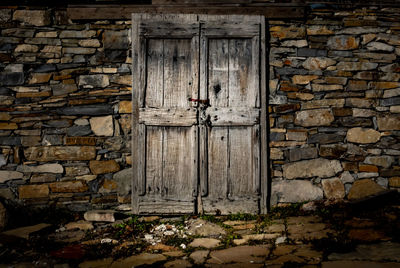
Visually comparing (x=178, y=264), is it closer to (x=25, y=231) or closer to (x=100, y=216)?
(x=100, y=216)

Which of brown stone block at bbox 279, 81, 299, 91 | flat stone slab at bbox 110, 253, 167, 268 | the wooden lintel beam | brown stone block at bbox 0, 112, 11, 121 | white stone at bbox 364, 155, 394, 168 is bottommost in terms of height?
flat stone slab at bbox 110, 253, 167, 268

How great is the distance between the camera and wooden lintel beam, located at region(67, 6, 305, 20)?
388 cm

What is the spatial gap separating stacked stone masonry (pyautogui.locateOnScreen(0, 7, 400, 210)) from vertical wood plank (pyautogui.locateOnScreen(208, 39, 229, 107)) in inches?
23.1

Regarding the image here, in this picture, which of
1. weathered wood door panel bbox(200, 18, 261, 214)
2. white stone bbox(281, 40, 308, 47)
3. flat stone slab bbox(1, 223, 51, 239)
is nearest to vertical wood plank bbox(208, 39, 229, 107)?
weathered wood door panel bbox(200, 18, 261, 214)

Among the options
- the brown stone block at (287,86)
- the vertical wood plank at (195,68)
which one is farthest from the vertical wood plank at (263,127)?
the vertical wood plank at (195,68)

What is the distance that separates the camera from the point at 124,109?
3.87 metres

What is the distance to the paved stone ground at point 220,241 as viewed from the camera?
8.24 feet

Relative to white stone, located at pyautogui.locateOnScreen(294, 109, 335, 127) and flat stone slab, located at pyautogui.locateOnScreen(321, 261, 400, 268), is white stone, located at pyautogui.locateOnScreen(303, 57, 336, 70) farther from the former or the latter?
flat stone slab, located at pyautogui.locateOnScreen(321, 261, 400, 268)

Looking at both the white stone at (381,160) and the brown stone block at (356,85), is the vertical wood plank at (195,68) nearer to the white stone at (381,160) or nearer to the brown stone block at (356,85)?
the brown stone block at (356,85)

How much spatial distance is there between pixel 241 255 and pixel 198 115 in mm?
1771

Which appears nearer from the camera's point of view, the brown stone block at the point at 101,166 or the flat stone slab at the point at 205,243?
the flat stone slab at the point at 205,243

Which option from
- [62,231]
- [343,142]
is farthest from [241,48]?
[62,231]

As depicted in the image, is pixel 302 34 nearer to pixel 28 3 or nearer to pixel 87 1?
pixel 87 1

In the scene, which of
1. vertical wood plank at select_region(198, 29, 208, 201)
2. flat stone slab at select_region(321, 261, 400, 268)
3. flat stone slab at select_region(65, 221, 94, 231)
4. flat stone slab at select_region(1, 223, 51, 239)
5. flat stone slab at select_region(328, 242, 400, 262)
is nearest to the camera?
flat stone slab at select_region(321, 261, 400, 268)
